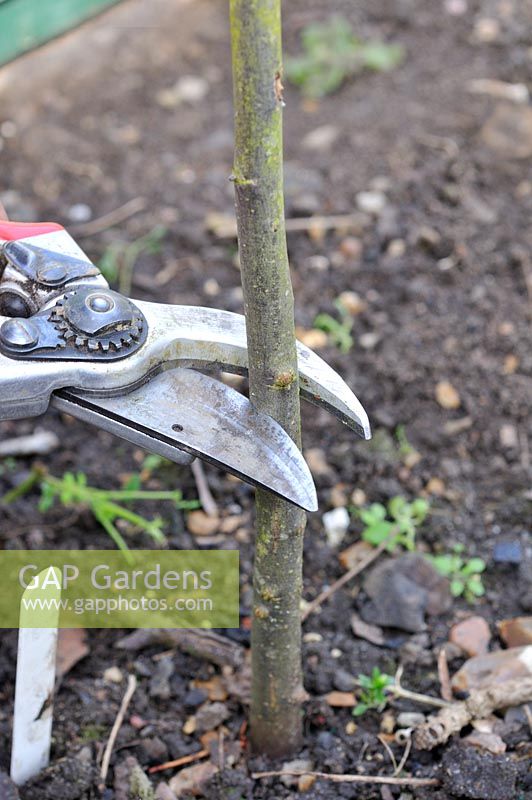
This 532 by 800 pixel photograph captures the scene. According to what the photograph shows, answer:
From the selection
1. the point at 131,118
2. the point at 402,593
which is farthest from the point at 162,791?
the point at 131,118

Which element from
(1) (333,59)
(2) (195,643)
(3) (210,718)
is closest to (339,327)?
(2) (195,643)

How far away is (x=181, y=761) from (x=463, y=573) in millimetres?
726

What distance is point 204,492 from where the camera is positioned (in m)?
2.38

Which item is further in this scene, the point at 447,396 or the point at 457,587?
the point at 447,396

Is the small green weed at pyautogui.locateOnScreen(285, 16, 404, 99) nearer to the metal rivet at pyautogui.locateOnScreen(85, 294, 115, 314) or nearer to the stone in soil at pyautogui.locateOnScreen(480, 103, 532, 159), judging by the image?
the stone in soil at pyautogui.locateOnScreen(480, 103, 532, 159)

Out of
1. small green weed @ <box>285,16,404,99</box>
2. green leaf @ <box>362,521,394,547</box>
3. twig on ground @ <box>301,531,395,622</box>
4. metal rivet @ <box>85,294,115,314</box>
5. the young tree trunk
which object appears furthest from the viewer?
small green weed @ <box>285,16,404,99</box>

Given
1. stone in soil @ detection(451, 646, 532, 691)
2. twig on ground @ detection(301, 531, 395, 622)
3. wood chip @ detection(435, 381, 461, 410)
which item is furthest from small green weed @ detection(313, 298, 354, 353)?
stone in soil @ detection(451, 646, 532, 691)

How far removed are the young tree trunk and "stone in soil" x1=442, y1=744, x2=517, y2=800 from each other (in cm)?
29

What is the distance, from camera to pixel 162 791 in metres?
1.82

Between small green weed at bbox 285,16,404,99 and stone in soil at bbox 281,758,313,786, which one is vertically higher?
small green weed at bbox 285,16,404,99

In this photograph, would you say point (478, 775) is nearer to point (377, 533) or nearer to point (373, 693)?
point (373, 693)

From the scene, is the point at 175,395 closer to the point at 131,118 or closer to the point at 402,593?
the point at 402,593

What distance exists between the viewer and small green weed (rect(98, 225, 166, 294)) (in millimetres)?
3037

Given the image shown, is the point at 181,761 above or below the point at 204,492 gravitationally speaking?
below
